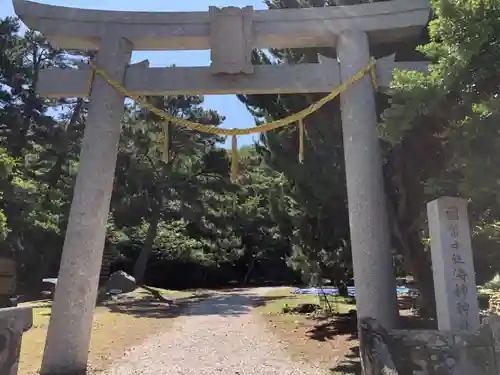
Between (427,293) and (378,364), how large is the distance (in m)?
4.62

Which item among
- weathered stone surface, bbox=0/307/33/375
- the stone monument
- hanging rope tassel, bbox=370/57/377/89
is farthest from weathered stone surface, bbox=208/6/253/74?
weathered stone surface, bbox=0/307/33/375

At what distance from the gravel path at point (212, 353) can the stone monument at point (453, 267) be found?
97.9 inches

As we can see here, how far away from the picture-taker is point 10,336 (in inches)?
150

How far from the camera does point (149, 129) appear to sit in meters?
20.9

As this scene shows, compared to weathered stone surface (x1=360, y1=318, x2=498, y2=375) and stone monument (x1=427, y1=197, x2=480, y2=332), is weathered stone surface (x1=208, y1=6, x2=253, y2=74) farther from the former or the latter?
weathered stone surface (x1=360, y1=318, x2=498, y2=375)

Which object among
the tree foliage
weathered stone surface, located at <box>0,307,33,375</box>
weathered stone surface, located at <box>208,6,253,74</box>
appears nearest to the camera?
weathered stone surface, located at <box>0,307,33,375</box>

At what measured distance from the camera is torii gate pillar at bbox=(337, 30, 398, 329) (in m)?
5.84

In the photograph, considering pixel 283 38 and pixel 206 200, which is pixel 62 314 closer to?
pixel 283 38

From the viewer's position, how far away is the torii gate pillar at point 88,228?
19.5 feet

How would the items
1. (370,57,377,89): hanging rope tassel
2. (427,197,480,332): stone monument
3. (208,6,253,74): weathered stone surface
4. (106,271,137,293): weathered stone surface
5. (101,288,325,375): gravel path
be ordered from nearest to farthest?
(427,197,480,332): stone monument, (370,57,377,89): hanging rope tassel, (208,6,253,74): weathered stone surface, (101,288,325,375): gravel path, (106,271,137,293): weathered stone surface

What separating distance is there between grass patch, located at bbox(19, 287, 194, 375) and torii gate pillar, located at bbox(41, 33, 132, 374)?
88 cm

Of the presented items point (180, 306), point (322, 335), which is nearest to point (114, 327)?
point (322, 335)

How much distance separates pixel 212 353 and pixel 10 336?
194 inches

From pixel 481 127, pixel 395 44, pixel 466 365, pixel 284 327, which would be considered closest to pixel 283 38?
pixel 395 44
